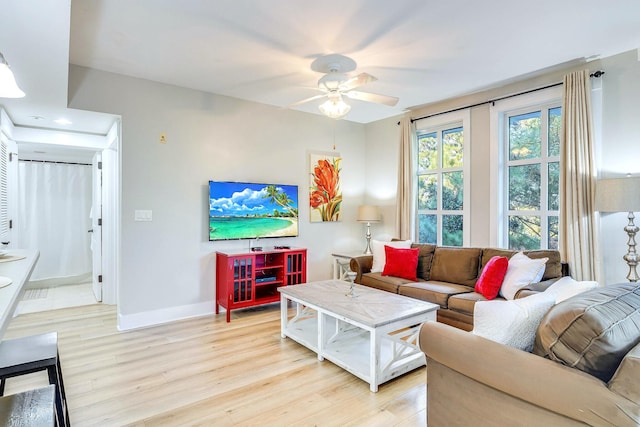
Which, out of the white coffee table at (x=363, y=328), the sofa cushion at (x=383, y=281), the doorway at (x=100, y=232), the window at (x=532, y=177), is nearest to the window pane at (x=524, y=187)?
the window at (x=532, y=177)

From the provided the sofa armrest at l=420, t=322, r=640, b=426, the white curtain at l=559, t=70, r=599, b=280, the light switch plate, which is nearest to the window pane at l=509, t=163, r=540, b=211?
the white curtain at l=559, t=70, r=599, b=280

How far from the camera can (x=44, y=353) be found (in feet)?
5.09

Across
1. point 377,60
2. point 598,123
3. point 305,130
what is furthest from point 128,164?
point 598,123

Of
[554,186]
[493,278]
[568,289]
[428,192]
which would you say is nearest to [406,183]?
[428,192]

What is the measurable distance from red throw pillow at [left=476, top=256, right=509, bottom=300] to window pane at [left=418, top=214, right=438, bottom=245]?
1.51 metres

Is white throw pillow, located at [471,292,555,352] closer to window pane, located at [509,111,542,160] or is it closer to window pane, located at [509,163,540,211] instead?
window pane, located at [509,163,540,211]

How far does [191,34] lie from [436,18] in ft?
6.15

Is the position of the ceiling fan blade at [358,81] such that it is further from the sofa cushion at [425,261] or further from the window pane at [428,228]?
the window pane at [428,228]

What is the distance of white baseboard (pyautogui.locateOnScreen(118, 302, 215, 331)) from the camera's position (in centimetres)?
357

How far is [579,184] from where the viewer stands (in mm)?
3154

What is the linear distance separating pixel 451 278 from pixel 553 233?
116 centimetres

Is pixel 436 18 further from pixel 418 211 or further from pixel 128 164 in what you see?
pixel 128 164

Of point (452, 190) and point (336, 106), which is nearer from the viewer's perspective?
point (336, 106)

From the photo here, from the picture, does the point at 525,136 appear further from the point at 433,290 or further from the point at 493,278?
the point at 433,290
